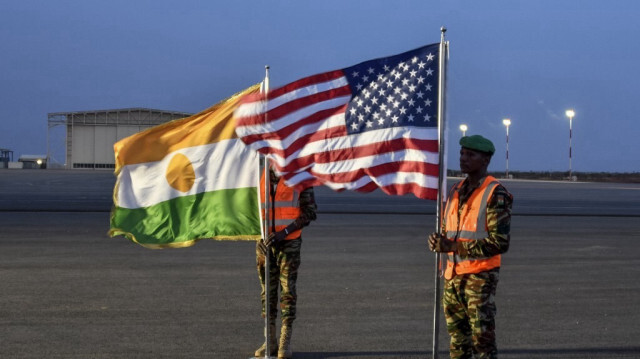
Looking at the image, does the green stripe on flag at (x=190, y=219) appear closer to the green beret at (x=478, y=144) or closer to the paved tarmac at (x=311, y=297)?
the paved tarmac at (x=311, y=297)

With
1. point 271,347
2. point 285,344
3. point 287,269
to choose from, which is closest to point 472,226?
point 287,269

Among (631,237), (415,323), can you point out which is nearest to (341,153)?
(415,323)

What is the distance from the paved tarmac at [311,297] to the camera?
7062 millimetres

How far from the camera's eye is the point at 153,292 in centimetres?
973

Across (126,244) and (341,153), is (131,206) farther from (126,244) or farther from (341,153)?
(126,244)

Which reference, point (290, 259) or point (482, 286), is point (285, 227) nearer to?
point (290, 259)

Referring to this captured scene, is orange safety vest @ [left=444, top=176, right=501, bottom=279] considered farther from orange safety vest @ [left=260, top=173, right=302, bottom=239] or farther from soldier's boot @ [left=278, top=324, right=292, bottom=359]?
soldier's boot @ [left=278, top=324, right=292, bottom=359]

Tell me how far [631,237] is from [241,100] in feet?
45.1

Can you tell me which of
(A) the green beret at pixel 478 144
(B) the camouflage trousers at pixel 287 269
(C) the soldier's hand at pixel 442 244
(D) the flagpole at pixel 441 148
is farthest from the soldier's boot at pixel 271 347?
(A) the green beret at pixel 478 144

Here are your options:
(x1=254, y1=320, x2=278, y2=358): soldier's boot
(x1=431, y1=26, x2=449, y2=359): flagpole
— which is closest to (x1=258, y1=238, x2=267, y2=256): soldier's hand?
(x1=254, y1=320, x2=278, y2=358): soldier's boot

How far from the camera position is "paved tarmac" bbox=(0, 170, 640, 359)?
7.06 meters

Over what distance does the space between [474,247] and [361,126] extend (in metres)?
1.17

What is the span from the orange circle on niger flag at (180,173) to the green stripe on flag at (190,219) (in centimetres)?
10

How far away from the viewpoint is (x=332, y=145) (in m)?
5.45
